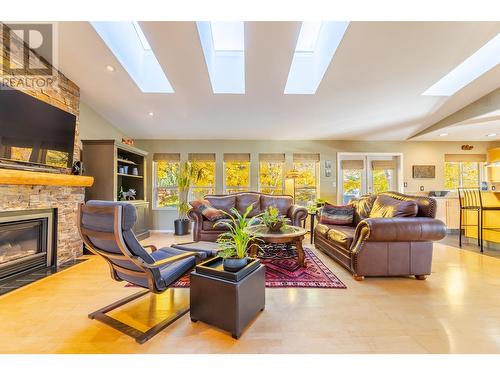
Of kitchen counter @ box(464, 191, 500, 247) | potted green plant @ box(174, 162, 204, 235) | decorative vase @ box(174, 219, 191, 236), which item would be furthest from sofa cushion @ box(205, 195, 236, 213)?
kitchen counter @ box(464, 191, 500, 247)

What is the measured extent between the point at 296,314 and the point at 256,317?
0.35 m

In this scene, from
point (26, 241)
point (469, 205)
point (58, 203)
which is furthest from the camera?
point (469, 205)

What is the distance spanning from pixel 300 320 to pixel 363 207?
93.3 inches

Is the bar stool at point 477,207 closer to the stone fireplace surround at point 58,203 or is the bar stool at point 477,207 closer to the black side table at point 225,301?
the black side table at point 225,301

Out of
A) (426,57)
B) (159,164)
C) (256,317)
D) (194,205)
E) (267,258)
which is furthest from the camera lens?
(159,164)

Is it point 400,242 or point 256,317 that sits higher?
point 400,242

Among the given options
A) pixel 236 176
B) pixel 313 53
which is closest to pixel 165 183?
pixel 236 176

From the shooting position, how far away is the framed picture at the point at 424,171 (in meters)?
5.61

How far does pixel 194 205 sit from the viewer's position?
12.9 feet

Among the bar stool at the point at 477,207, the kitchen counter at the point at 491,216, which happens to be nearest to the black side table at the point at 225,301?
the bar stool at the point at 477,207

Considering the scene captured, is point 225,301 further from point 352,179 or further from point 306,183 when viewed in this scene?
point 352,179

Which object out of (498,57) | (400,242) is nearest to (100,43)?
(400,242)

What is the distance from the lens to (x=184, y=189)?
521 centimetres
